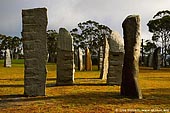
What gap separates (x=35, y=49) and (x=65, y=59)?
222 inches

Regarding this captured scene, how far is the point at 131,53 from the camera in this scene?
551 inches

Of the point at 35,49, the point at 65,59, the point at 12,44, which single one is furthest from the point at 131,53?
the point at 12,44

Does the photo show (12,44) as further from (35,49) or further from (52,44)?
(35,49)

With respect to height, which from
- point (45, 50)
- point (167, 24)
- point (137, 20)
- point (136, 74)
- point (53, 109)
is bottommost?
point (53, 109)

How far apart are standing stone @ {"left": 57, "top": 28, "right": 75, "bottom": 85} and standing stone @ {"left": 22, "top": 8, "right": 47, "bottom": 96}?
5480mm

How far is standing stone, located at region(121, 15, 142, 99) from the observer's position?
1391 centimetres

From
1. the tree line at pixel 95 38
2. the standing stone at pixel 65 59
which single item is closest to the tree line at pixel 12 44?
the tree line at pixel 95 38

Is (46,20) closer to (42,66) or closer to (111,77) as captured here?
(42,66)

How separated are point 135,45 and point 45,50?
145 inches

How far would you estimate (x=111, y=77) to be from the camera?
65.7ft

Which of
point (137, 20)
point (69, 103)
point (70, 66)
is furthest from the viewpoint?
point (70, 66)

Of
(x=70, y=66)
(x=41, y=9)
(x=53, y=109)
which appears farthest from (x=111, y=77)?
(x=53, y=109)

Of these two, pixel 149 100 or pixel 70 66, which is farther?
pixel 70 66

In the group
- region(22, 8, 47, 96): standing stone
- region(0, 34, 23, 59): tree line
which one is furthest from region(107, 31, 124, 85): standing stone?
region(0, 34, 23, 59): tree line
